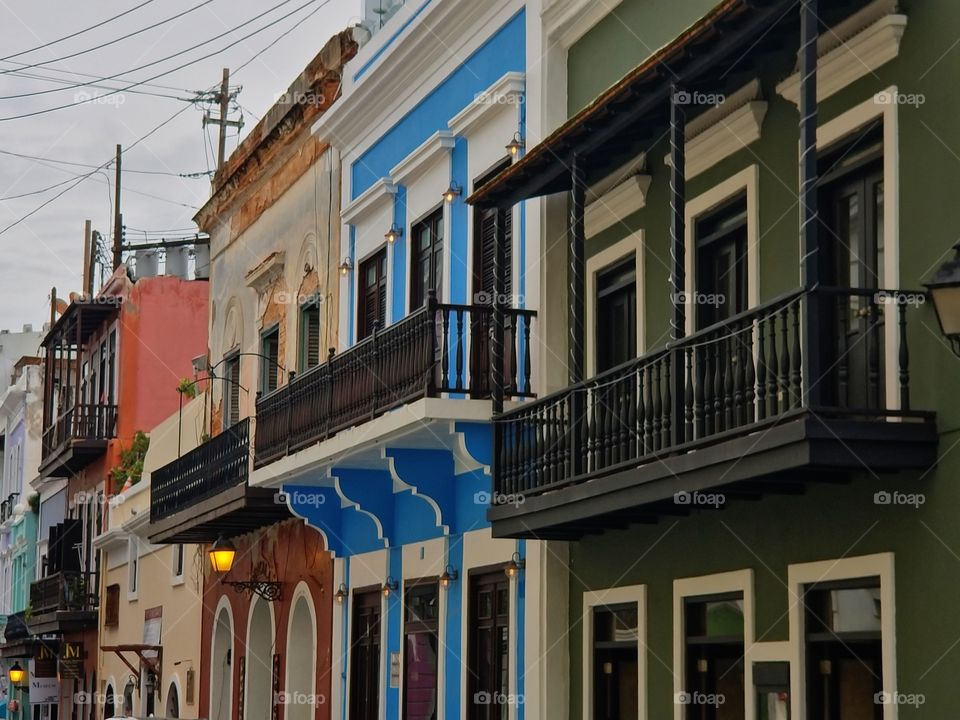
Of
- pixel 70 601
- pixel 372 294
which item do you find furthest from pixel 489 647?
pixel 70 601

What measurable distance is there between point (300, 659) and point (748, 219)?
11.4 metres

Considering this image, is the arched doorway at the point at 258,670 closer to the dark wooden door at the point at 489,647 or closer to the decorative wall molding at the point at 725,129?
the dark wooden door at the point at 489,647

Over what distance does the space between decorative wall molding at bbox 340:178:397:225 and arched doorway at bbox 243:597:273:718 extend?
595 cm

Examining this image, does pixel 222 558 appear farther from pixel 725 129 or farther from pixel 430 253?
pixel 725 129

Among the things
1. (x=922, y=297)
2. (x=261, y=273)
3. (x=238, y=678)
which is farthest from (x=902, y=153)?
(x=238, y=678)

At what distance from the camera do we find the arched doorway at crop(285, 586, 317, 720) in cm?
2067

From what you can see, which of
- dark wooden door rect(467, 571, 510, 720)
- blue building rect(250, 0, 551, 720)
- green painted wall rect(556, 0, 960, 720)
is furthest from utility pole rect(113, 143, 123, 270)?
green painted wall rect(556, 0, 960, 720)

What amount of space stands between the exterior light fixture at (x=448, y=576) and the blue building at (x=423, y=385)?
3 cm

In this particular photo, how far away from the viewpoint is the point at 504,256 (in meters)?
14.5

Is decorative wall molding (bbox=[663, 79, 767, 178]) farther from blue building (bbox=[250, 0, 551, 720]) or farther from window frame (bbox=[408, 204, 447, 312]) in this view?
window frame (bbox=[408, 204, 447, 312])

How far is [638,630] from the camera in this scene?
12.4 meters

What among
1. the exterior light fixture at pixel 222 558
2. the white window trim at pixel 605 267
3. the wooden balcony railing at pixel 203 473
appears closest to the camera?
the white window trim at pixel 605 267

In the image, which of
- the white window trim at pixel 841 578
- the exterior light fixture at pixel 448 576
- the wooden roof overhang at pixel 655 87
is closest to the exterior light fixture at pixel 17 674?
the exterior light fixture at pixel 448 576

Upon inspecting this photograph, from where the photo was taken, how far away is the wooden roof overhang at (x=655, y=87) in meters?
9.84
